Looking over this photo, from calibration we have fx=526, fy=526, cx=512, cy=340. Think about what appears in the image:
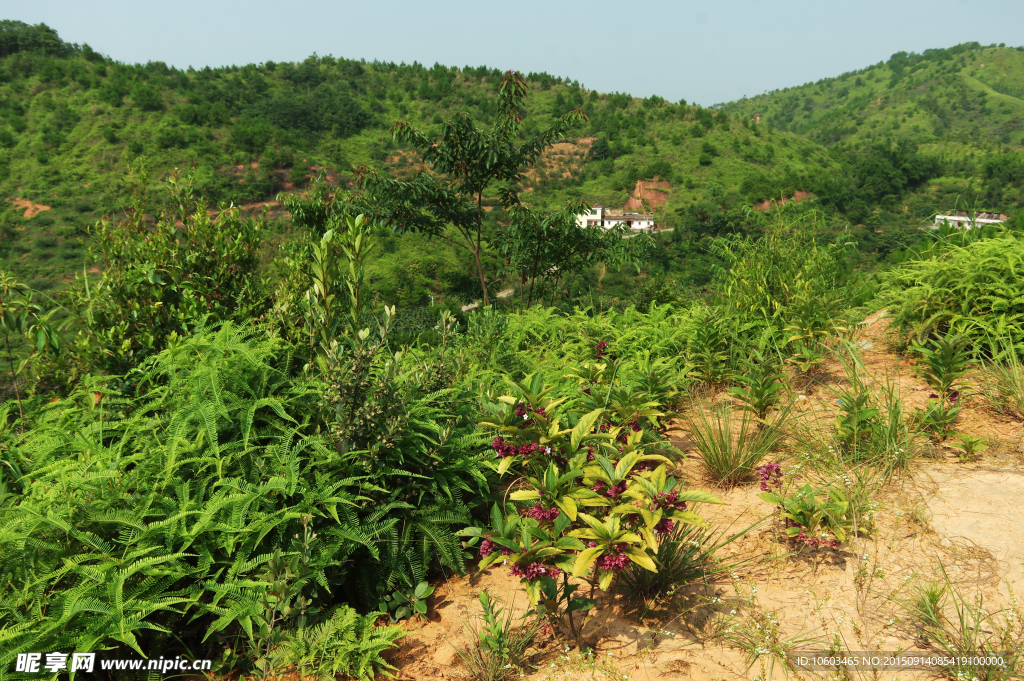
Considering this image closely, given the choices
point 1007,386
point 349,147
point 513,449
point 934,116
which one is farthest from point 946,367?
point 934,116

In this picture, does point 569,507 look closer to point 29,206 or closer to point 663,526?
point 663,526

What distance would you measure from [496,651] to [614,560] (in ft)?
1.77

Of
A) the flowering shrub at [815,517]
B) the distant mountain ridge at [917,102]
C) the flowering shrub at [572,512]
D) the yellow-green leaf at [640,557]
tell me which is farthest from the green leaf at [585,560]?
the distant mountain ridge at [917,102]

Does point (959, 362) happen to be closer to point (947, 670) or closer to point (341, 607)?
Result: point (947, 670)

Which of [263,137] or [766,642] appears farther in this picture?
[263,137]

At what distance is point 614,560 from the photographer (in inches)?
73.2

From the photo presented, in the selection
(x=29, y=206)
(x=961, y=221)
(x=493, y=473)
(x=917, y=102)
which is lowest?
(x=493, y=473)

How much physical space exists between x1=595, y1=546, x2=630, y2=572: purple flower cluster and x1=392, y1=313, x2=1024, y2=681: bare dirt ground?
0.25 m

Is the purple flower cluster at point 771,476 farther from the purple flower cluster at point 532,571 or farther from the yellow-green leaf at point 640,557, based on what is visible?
the purple flower cluster at point 532,571

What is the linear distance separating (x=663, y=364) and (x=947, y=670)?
218 centimetres

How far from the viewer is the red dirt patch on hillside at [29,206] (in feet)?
164

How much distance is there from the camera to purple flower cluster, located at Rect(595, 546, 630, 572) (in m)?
1.85

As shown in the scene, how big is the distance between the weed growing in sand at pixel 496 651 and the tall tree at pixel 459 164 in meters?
6.08

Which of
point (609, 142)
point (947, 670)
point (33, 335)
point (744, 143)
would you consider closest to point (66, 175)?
point (609, 142)
